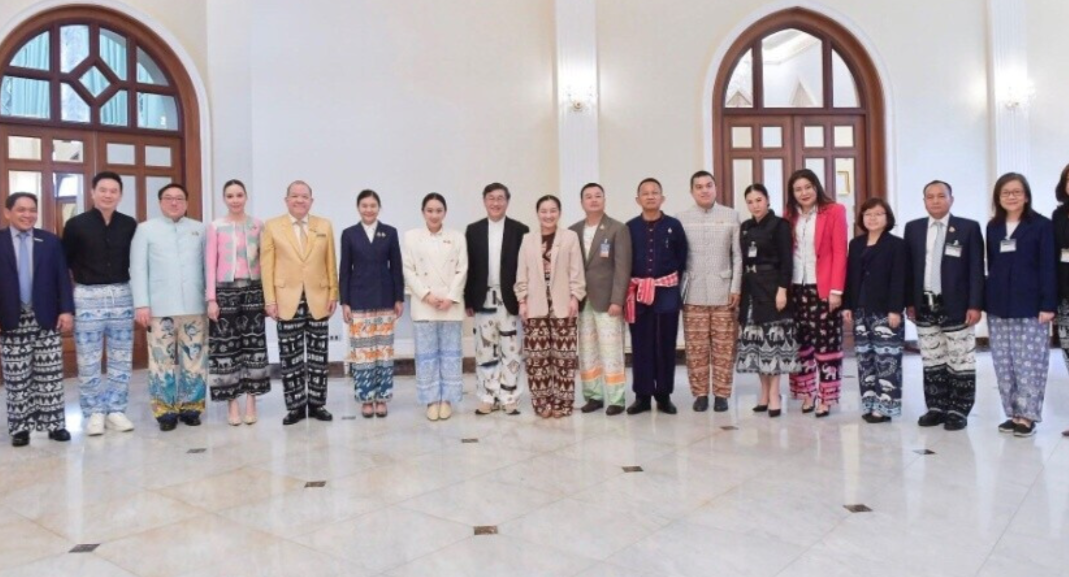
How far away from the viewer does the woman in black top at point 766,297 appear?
445 centimetres

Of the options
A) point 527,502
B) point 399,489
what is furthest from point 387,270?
point 527,502

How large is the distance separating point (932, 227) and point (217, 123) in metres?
5.85

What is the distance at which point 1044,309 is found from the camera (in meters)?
3.84

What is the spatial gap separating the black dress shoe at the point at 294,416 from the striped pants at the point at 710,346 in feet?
7.99

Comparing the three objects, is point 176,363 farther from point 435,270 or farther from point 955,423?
point 955,423

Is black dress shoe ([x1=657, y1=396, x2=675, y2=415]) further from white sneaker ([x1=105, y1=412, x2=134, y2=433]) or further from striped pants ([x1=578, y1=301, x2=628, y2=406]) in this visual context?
white sneaker ([x1=105, y1=412, x2=134, y2=433])

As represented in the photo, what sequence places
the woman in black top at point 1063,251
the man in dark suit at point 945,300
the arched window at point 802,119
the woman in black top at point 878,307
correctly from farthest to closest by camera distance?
1. the arched window at point 802,119
2. the woman in black top at point 878,307
3. the man in dark suit at point 945,300
4. the woman in black top at point 1063,251

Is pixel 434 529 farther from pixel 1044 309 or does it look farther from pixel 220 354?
pixel 1044 309

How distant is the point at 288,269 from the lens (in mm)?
4512

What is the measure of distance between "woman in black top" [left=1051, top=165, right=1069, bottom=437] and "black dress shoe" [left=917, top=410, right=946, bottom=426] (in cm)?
57

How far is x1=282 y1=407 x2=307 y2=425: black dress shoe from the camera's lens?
4652 millimetres

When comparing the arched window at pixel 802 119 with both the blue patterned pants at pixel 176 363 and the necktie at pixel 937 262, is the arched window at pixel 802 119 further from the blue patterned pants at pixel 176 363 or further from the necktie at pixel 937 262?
the blue patterned pants at pixel 176 363

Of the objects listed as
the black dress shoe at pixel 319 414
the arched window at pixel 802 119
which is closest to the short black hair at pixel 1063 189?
→ the arched window at pixel 802 119

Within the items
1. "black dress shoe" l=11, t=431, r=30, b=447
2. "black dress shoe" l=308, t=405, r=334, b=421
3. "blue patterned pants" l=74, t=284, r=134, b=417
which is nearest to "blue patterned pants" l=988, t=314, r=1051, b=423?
"black dress shoe" l=308, t=405, r=334, b=421
